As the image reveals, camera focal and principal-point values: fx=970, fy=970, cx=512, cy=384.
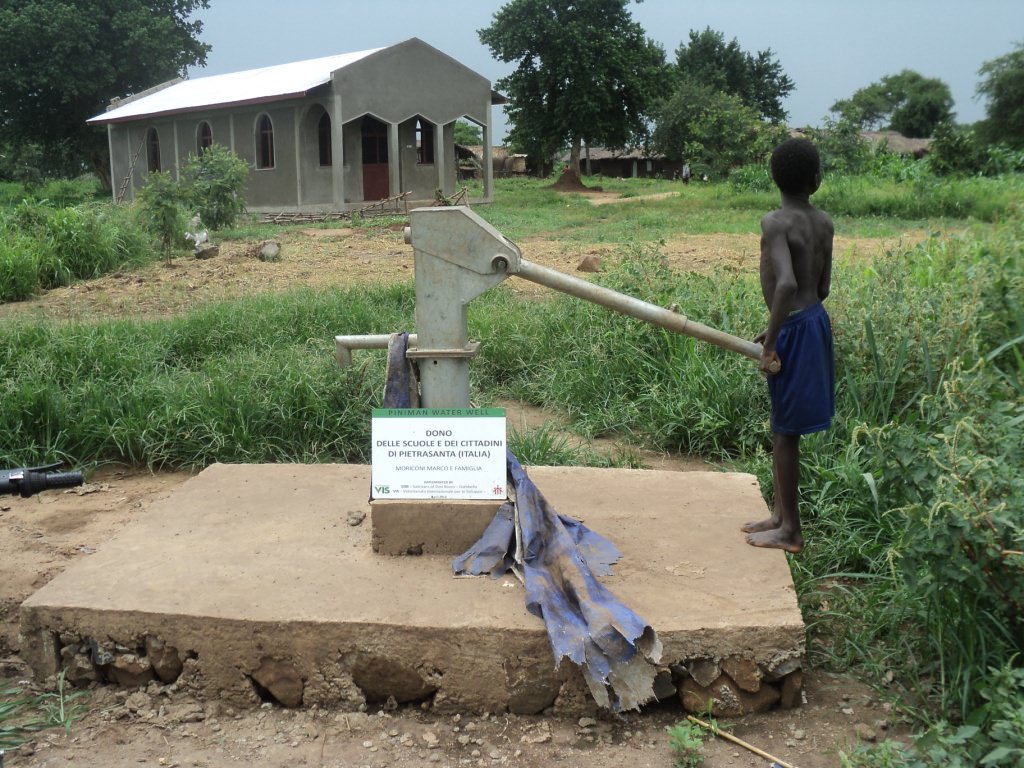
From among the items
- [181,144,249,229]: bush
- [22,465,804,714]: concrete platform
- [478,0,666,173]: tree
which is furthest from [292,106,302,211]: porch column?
[22,465,804,714]: concrete platform

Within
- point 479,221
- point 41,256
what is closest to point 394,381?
point 479,221

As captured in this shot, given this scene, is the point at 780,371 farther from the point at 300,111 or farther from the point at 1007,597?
the point at 300,111

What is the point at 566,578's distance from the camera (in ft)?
8.77

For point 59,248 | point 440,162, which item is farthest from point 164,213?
point 440,162

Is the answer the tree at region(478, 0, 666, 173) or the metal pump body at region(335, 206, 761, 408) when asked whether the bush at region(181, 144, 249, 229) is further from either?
the tree at region(478, 0, 666, 173)

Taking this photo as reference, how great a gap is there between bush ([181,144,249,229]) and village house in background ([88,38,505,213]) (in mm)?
3857

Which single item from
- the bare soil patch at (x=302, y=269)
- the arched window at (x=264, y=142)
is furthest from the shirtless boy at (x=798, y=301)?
the arched window at (x=264, y=142)

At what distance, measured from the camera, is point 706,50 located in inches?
2099

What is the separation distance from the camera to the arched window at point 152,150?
25.0 meters

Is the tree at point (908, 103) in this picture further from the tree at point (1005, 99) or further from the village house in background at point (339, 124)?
the village house in background at point (339, 124)

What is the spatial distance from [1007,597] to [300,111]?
20.0m

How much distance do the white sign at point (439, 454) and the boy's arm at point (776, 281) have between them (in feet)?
2.69

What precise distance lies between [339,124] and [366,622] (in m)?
18.7

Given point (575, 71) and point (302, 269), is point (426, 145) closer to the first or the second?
point (575, 71)
